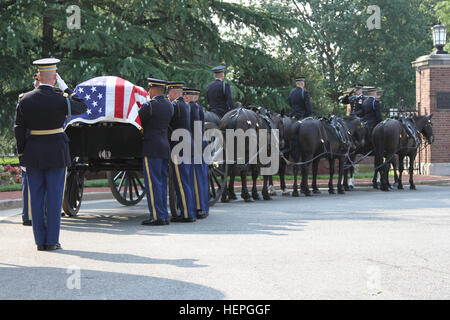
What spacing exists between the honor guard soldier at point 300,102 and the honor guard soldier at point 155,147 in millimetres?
6617

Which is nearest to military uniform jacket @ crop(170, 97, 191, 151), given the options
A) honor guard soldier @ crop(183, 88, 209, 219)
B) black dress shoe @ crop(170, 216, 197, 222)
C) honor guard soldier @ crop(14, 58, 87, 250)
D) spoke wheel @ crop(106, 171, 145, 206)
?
honor guard soldier @ crop(183, 88, 209, 219)

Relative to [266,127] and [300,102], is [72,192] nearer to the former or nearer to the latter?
[266,127]

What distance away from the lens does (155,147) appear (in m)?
10.5

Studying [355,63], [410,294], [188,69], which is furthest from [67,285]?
[355,63]

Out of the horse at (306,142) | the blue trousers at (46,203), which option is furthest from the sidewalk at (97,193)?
the blue trousers at (46,203)

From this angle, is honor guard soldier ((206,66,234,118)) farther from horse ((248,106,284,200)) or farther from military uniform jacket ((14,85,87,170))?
military uniform jacket ((14,85,87,170))

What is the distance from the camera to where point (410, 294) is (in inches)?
221

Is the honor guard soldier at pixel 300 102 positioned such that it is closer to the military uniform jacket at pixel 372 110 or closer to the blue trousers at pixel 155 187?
the military uniform jacket at pixel 372 110

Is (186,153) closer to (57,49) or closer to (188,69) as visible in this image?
(188,69)

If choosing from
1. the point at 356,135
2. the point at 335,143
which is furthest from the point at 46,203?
the point at 356,135

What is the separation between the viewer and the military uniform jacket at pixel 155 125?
34.4ft

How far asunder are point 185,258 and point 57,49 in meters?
15.6

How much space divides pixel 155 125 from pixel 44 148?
2.63 metres
